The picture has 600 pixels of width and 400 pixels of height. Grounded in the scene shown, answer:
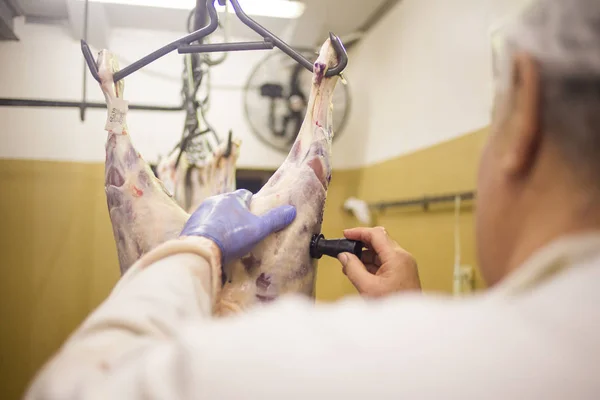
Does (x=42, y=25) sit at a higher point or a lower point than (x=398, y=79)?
higher

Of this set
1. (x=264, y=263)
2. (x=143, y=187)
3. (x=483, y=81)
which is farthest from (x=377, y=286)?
(x=483, y=81)

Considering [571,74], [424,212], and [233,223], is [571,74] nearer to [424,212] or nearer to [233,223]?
[233,223]

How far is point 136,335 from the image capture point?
49 cm

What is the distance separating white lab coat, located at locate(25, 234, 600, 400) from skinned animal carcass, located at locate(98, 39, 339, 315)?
51cm

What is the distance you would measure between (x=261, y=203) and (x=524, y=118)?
0.59m

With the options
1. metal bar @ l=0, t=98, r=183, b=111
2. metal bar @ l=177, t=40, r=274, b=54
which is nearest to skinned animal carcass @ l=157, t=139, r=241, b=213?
metal bar @ l=0, t=98, r=183, b=111

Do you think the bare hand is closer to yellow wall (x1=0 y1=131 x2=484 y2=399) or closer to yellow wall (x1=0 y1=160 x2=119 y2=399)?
yellow wall (x1=0 y1=131 x2=484 y2=399)

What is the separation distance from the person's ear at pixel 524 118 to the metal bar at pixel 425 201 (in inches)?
42.3

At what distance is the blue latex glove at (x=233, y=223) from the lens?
77 cm

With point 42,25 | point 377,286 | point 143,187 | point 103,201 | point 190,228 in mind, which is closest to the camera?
point 190,228

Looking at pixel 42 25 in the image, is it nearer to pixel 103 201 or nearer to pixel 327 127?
pixel 103 201

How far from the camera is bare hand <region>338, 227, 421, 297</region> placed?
0.92m

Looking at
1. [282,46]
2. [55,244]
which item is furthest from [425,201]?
[55,244]

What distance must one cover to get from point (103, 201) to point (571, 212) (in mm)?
2096
